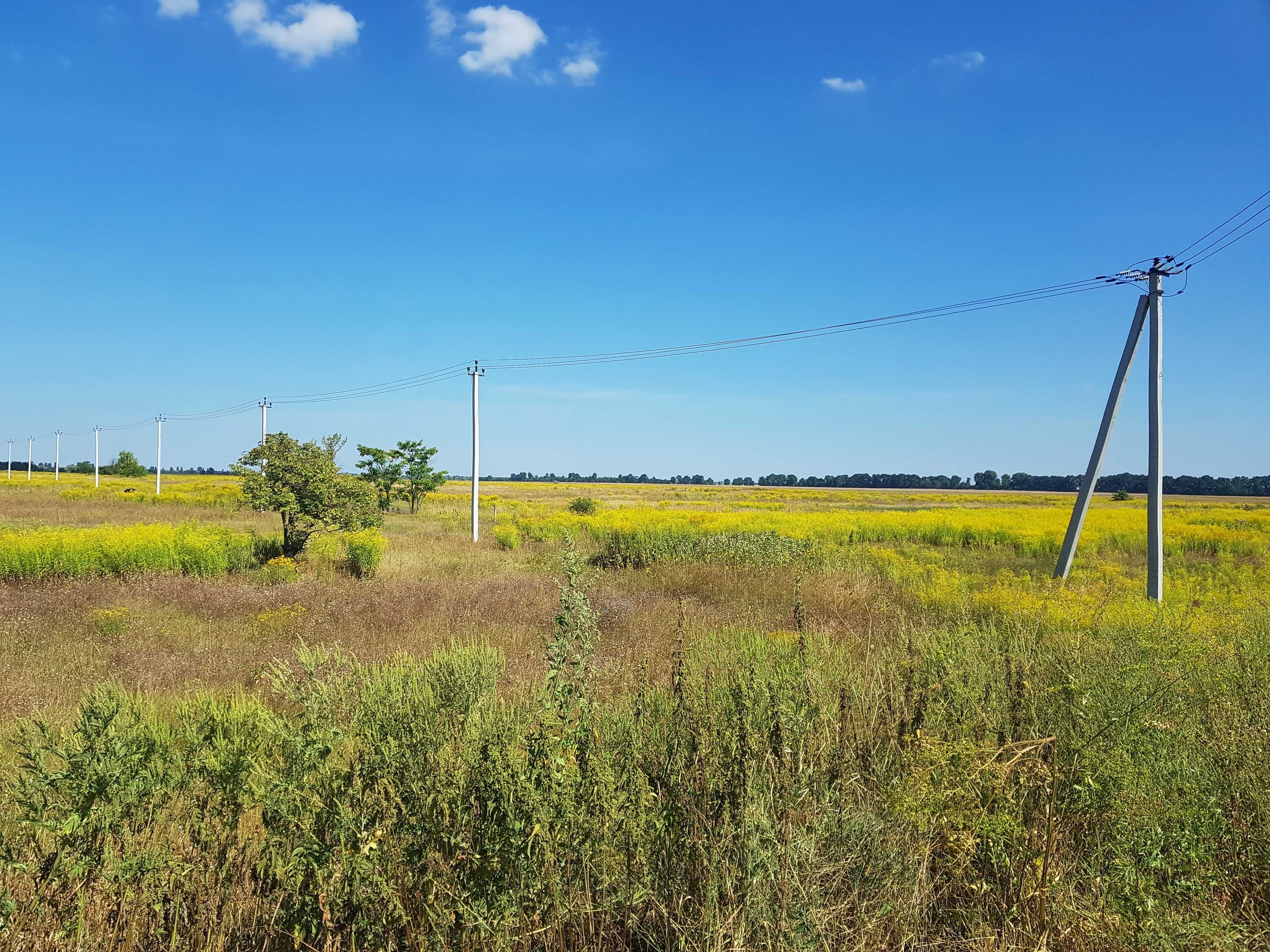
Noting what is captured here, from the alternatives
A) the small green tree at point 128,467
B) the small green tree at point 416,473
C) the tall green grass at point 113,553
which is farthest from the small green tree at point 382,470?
the small green tree at point 128,467

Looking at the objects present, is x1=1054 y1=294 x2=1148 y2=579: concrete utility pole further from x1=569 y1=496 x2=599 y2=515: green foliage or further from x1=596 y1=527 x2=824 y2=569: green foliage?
x1=569 y1=496 x2=599 y2=515: green foliage

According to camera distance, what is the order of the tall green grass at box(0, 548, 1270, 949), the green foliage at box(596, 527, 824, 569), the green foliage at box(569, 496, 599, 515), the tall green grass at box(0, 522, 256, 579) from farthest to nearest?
the green foliage at box(569, 496, 599, 515)
the green foliage at box(596, 527, 824, 569)
the tall green grass at box(0, 522, 256, 579)
the tall green grass at box(0, 548, 1270, 949)

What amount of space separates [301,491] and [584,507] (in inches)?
979

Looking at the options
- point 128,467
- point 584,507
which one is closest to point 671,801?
point 584,507

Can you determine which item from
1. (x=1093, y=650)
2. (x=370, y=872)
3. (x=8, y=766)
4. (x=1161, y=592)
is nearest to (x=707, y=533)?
(x=1161, y=592)

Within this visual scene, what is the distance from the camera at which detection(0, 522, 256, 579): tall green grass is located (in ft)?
46.2

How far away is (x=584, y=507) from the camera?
42.1 meters

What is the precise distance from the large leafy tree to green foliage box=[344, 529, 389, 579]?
958 mm

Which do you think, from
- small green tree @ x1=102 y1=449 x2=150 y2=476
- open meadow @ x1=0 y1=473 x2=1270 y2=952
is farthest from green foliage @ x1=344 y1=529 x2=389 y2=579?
small green tree @ x1=102 y1=449 x2=150 y2=476

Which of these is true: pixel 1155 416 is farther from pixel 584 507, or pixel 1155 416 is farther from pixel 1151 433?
pixel 584 507

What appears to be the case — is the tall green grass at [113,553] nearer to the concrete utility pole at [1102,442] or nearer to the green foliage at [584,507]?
the concrete utility pole at [1102,442]

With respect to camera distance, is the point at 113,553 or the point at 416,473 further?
the point at 416,473

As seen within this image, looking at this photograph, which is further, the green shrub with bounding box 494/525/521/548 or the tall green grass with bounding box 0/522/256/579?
the green shrub with bounding box 494/525/521/548

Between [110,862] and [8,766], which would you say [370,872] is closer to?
[110,862]
